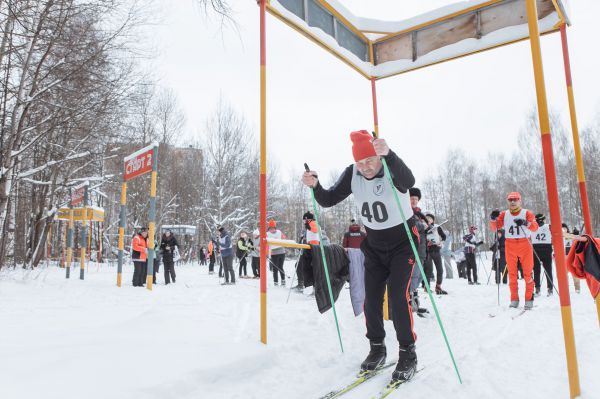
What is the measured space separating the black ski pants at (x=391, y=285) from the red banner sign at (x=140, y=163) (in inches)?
301

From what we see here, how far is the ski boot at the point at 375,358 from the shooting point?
3230 mm

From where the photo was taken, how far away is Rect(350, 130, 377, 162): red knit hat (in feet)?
10.7

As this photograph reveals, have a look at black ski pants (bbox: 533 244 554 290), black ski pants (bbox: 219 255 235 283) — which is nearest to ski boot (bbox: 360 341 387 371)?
black ski pants (bbox: 533 244 554 290)

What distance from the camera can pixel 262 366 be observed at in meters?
3.26

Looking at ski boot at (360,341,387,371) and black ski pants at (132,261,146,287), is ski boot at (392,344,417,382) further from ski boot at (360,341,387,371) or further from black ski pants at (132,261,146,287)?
black ski pants at (132,261,146,287)

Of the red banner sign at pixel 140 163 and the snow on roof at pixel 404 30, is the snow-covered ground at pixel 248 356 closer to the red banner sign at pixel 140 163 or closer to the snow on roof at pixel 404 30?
the snow on roof at pixel 404 30

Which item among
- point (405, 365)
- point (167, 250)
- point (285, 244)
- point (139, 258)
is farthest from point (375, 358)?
point (167, 250)

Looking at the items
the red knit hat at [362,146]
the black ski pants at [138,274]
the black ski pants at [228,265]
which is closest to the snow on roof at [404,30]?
the red knit hat at [362,146]

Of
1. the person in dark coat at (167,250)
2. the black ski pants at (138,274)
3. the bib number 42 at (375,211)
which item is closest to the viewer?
the bib number 42 at (375,211)

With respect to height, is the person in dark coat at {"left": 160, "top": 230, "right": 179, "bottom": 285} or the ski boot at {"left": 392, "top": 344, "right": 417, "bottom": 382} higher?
the person in dark coat at {"left": 160, "top": 230, "right": 179, "bottom": 285}

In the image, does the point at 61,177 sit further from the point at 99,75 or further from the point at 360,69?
the point at 360,69

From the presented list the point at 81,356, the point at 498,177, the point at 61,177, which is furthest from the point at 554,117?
the point at 81,356

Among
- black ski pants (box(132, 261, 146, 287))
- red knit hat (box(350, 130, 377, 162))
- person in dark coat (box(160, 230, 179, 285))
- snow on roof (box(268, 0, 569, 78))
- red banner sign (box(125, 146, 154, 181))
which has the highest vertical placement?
snow on roof (box(268, 0, 569, 78))

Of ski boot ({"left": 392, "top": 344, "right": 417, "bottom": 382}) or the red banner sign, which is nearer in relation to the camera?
ski boot ({"left": 392, "top": 344, "right": 417, "bottom": 382})
